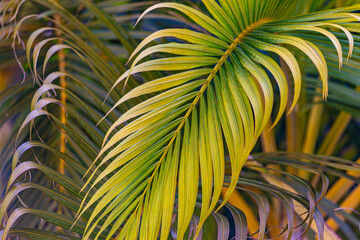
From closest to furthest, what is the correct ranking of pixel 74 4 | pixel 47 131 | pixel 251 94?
pixel 251 94 → pixel 47 131 → pixel 74 4

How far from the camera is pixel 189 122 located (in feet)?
1.55

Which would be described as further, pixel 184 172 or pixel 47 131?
pixel 47 131

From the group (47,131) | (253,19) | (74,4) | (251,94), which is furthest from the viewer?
(74,4)

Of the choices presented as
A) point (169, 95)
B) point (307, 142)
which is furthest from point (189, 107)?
point (307, 142)

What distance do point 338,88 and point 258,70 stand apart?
1.51ft

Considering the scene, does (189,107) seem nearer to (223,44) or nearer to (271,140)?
(223,44)

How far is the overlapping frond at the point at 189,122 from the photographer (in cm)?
40

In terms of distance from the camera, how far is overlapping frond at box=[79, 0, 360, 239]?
40 centimetres

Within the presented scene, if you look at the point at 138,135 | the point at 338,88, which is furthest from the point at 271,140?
the point at 138,135

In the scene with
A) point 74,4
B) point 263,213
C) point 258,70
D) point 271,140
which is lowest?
point 263,213

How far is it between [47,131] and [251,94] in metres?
0.48

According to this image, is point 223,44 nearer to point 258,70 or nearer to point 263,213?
point 258,70

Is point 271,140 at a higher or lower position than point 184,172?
higher

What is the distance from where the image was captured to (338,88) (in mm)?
789
